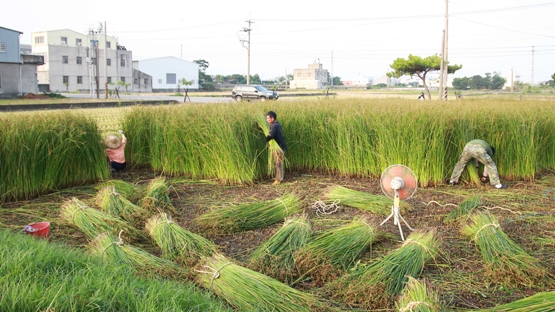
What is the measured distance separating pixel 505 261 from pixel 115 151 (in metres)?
5.99

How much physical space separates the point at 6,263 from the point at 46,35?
232 ft

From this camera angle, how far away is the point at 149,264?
4000 millimetres

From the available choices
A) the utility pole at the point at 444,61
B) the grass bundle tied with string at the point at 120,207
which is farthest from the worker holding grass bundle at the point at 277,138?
the utility pole at the point at 444,61

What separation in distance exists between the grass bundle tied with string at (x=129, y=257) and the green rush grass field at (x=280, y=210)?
16 mm

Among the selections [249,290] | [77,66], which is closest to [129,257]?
[249,290]

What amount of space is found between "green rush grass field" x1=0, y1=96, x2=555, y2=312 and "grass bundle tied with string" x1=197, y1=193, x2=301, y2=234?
28 mm

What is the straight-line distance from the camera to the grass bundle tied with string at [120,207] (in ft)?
17.8

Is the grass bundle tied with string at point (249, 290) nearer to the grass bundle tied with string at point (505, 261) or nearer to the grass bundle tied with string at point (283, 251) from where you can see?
the grass bundle tied with string at point (283, 251)

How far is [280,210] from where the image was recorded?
5.62 meters

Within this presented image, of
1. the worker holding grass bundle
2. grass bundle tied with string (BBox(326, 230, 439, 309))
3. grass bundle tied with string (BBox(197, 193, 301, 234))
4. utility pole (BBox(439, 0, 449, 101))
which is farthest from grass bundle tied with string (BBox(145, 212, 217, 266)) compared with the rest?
utility pole (BBox(439, 0, 449, 101))

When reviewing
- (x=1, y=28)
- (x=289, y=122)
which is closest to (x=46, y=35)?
(x=1, y=28)

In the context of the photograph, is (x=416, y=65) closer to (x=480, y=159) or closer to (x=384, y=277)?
(x=480, y=159)

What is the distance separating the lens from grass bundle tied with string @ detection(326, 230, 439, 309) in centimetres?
367

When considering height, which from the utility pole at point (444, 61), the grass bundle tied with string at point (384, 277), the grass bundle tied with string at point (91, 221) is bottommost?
the grass bundle tied with string at point (384, 277)
